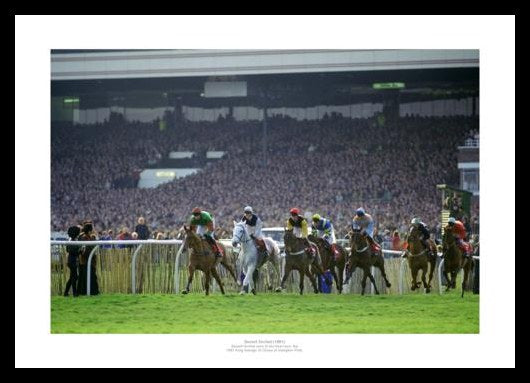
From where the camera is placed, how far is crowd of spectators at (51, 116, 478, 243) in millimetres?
26031

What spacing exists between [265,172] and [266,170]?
13 centimetres

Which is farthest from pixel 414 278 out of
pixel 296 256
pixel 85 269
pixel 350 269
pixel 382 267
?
pixel 85 269

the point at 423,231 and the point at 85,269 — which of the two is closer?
the point at 85,269

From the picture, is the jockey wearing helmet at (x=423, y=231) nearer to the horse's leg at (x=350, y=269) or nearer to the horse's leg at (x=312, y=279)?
the horse's leg at (x=350, y=269)

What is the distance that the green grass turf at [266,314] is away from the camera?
416 inches

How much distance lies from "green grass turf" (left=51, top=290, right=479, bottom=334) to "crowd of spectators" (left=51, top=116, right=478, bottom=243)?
9.92 metres

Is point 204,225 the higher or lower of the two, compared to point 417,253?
higher

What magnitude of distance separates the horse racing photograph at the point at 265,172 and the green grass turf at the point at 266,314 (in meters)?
0.17

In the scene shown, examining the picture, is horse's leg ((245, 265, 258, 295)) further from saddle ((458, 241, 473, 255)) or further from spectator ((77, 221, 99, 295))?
saddle ((458, 241, 473, 255))

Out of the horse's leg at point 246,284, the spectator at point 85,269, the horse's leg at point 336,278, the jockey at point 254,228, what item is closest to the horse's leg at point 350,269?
the horse's leg at point 336,278

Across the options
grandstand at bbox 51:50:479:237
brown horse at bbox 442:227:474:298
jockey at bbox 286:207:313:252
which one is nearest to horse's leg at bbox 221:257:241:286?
jockey at bbox 286:207:313:252

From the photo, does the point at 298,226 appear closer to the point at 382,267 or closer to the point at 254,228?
the point at 254,228

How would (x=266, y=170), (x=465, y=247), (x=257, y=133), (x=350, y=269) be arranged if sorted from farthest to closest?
(x=257, y=133) < (x=266, y=170) < (x=465, y=247) < (x=350, y=269)

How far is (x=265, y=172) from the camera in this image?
94.9ft
